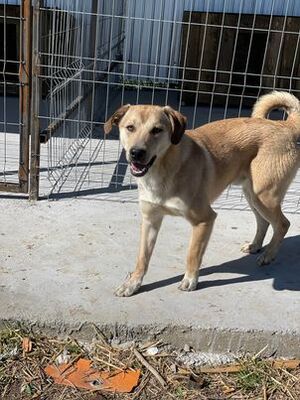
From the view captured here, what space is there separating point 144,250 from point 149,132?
2.32 feet

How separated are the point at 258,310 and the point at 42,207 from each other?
1.88 meters

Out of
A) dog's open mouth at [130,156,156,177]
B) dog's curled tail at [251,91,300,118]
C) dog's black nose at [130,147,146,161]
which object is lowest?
dog's open mouth at [130,156,156,177]

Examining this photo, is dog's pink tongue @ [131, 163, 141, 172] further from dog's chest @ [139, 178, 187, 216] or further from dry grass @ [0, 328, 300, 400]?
dry grass @ [0, 328, 300, 400]

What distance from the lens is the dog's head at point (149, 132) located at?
2.67m

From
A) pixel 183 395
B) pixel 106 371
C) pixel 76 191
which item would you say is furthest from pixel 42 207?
pixel 183 395

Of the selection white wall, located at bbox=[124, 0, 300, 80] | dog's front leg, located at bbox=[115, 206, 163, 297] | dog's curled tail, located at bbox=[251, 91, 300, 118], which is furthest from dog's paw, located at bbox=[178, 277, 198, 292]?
white wall, located at bbox=[124, 0, 300, 80]

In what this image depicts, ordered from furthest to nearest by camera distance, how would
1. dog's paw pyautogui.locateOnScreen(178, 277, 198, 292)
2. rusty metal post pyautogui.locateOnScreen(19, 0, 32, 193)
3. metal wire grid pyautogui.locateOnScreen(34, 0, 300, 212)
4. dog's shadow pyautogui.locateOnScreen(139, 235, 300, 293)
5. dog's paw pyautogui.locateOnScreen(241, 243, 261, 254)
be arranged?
1. metal wire grid pyautogui.locateOnScreen(34, 0, 300, 212)
2. rusty metal post pyautogui.locateOnScreen(19, 0, 32, 193)
3. dog's paw pyautogui.locateOnScreen(241, 243, 261, 254)
4. dog's shadow pyautogui.locateOnScreen(139, 235, 300, 293)
5. dog's paw pyautogui.locateOnScreen(178, 277, 198, 292)

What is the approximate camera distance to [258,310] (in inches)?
112

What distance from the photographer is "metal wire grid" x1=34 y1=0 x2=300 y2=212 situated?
4.40 m

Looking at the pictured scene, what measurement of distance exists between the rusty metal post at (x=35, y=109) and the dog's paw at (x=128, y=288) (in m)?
1.47

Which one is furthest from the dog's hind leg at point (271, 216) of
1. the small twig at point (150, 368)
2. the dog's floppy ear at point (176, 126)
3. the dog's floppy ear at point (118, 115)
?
the small twig at point (150, 368)

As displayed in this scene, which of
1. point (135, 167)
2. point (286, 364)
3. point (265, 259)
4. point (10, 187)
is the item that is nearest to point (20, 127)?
point (10, 187)

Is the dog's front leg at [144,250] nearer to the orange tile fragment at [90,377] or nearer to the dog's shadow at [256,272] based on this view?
the dog's shadow at [256,272]

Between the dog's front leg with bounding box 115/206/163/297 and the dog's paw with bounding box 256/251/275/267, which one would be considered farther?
the dog's paw with bounding box 256/251/275/267
